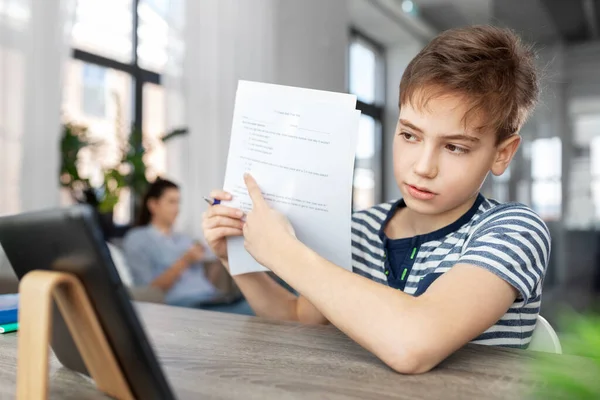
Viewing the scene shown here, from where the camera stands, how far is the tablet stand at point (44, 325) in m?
0.53

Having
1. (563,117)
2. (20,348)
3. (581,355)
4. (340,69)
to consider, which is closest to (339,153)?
(20,348)

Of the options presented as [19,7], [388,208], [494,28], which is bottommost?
[388,208]

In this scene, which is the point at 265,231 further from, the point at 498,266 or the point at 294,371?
the point at 498,266

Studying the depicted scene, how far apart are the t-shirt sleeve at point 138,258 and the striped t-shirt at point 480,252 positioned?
8.35 ft

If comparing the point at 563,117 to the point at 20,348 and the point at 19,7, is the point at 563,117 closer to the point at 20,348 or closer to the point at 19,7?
the point at 19,7

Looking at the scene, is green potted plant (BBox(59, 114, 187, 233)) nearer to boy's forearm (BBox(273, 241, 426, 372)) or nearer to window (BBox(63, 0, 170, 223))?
window (BBox(63, 0, 170, 223))

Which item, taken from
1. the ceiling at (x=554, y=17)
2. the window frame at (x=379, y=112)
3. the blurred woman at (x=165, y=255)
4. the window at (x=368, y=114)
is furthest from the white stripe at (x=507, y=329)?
the window frame at (x=379, y=112)

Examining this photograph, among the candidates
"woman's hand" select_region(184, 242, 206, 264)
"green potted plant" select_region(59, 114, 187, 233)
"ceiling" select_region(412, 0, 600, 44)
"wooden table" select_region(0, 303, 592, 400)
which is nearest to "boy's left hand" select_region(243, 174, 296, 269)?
"wooden table" select_region(0, 303, 592, 400)

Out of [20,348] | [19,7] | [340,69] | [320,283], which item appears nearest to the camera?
[20,348]

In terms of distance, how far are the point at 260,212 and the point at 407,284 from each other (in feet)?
1.15

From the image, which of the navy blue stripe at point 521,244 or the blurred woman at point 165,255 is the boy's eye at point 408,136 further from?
the blurred woman at point 165,255

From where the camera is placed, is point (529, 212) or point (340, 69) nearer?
point (529, 212)

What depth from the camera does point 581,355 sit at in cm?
26

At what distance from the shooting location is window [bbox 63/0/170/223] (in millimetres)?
3977
